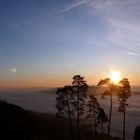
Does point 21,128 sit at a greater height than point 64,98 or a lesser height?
lesser

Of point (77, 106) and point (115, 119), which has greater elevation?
point (77, 106)

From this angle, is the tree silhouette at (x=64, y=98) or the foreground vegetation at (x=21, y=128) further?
the foreground vegetation at (x=21, y=128)

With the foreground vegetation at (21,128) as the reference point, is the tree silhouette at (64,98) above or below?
above

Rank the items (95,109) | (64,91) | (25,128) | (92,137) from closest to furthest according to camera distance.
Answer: (64,91)
(95,109)
(25,128)
(92,137)

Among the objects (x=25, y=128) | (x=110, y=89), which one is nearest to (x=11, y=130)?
(x=25, y=128)

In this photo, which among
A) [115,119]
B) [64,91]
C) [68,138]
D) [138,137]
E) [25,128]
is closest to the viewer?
[138,137]

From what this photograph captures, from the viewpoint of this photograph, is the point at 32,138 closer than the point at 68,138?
Yes

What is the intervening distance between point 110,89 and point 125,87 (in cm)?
230

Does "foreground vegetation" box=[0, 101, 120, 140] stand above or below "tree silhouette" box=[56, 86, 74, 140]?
below

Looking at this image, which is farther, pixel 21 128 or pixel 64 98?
pixel 21 128

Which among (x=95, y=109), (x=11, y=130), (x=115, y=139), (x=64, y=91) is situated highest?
(x=64, y=91)

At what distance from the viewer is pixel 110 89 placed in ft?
144

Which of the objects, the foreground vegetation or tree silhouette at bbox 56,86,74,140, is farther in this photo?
the foreground vegetation

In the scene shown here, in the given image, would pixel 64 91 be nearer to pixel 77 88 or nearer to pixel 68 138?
pixel 77 88
